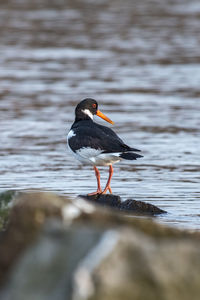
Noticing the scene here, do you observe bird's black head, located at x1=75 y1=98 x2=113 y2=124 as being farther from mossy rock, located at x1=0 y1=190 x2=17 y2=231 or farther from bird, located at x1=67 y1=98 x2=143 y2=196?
mossy rock, located at x1=0 y1=190 x2=17 y2=231

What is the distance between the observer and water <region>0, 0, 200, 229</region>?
10461 millimetres

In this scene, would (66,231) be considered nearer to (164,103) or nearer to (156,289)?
(156,289)

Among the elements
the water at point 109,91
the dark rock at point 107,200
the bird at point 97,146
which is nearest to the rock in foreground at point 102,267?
the water at point 109,91

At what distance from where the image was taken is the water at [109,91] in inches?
412

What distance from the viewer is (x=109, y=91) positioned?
55.1 feet

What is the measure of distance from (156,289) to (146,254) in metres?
0.16

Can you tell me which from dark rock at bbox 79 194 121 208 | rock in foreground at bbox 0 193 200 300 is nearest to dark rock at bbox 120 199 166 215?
dark rock at bbox 79 194 121 208

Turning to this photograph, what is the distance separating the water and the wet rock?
0.13 m

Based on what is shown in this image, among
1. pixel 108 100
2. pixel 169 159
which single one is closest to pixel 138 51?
pixel 108 100

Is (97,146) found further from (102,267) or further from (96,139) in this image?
(102,267)

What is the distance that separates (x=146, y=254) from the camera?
3.87 m

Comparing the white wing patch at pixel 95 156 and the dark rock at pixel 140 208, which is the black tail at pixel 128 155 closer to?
the white wing patch at pixel 95 156

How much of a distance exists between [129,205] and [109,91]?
27.7 ft

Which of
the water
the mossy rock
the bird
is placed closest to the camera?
the mossy rock
